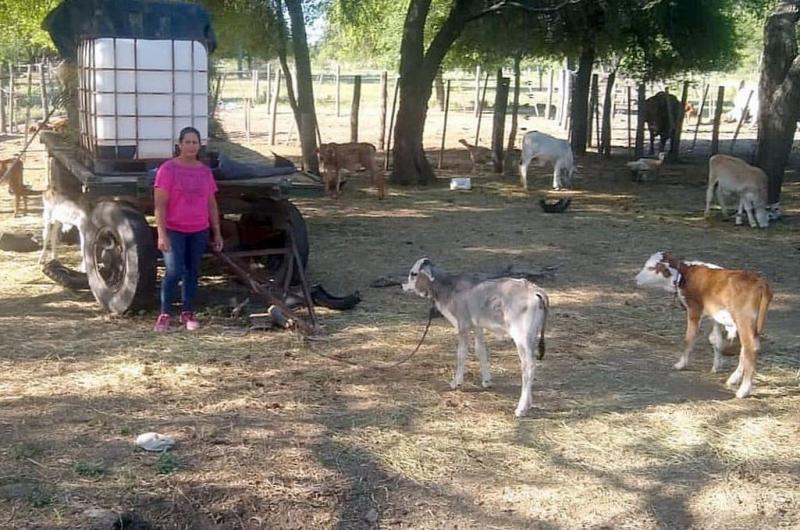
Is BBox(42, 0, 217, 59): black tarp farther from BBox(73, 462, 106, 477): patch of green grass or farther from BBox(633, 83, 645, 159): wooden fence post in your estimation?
BBox(633, 83, 645, 159): wooden fence post

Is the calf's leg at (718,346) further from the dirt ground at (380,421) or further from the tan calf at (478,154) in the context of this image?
the tan calf at (478,154)

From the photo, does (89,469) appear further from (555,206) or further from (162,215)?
(555,206)

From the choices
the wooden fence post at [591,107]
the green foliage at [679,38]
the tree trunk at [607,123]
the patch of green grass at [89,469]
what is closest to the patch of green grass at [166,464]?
the patch of green grass at [89,469]

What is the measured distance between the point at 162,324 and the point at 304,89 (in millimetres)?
10139

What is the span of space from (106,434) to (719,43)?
2156 centimetres

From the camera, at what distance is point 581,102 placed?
81.9 feet

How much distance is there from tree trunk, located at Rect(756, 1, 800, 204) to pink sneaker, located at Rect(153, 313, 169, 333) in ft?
38.9

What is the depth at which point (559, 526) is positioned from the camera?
5.34 meters

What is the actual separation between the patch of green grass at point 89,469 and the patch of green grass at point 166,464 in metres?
0.30

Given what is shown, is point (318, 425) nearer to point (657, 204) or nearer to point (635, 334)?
point (635, 334)

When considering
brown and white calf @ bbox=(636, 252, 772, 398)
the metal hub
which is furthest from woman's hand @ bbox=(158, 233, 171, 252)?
brown and white calf @ bbox=(636, 252, 772, 398)

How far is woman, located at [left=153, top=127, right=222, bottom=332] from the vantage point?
330 inches

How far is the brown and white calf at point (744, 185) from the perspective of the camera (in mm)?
15445

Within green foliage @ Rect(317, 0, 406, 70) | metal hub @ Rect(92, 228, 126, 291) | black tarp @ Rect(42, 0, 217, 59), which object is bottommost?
metal hub @ Rect(92, 228, 126, 291)
